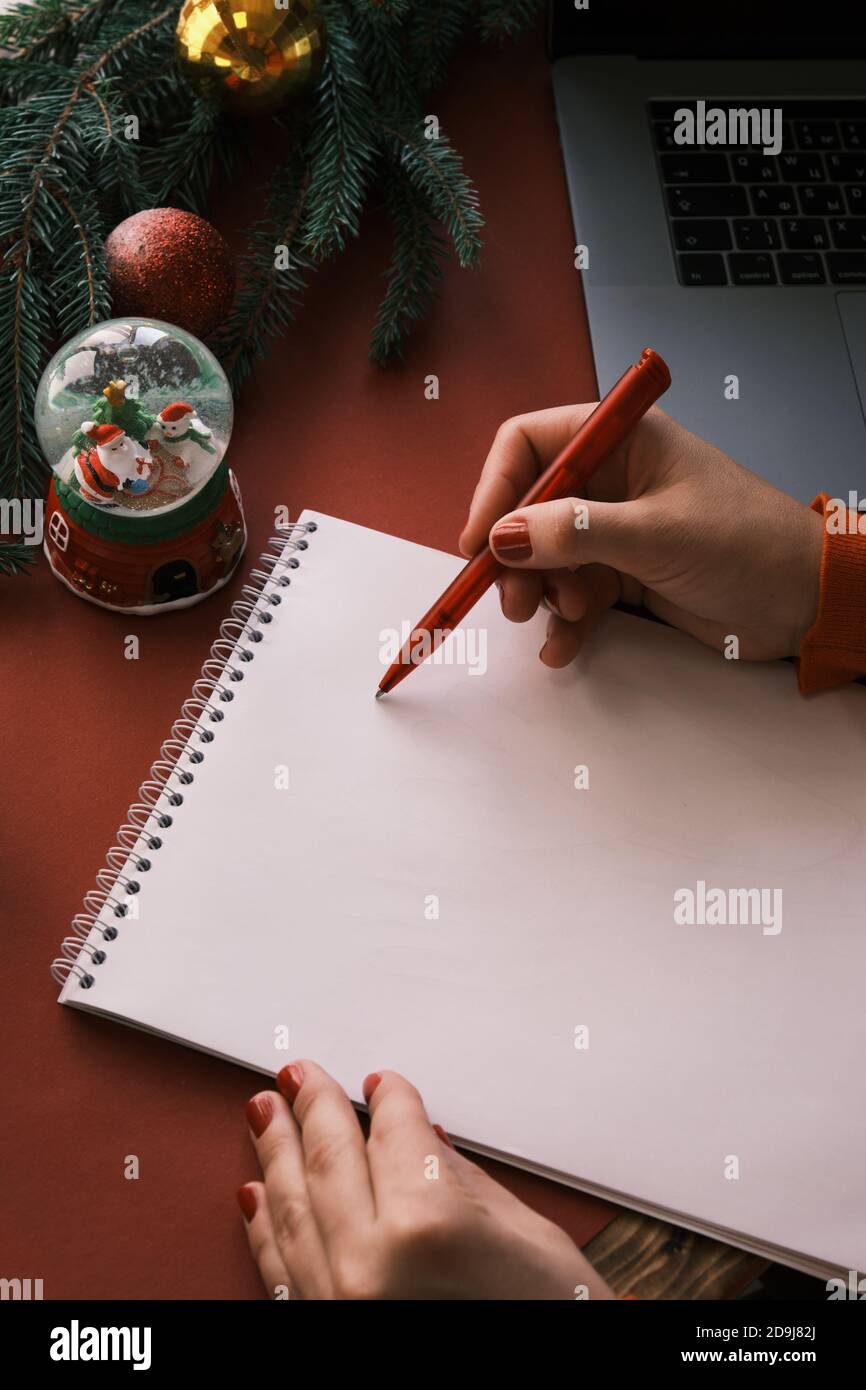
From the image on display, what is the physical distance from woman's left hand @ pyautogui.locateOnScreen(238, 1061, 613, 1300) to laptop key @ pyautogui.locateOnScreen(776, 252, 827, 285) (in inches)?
26.3

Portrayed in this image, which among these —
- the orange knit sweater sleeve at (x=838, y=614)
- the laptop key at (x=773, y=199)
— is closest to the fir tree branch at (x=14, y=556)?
the orange knit sweater sleeve at (x=838, y=614)

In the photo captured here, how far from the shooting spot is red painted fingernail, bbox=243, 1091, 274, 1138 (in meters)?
0.63

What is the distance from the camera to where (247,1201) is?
62 cm

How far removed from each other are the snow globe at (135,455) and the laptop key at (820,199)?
20.2 inches

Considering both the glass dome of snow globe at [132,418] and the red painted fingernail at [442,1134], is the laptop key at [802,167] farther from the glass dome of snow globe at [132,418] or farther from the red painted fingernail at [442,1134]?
the red painted fingernail at [442,1134]

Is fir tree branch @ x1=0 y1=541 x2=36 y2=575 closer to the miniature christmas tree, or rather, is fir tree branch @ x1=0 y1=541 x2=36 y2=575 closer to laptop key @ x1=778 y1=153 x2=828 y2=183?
the miniature christmas tree

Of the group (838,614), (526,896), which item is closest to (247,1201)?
(526,896)

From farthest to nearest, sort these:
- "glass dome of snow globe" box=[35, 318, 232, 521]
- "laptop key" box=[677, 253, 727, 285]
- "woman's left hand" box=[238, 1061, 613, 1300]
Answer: "laptop key" box=[677, 253, 727, 285] → "glass dome of snow globe" box=[35, 318, 232, 521] → "woman's left hand" box=[238, 1061, 613, 1300]

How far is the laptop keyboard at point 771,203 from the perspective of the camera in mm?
901

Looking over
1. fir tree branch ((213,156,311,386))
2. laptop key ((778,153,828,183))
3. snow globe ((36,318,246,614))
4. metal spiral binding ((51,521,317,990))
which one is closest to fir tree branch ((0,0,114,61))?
fir tree branch ((213,156,311,386))

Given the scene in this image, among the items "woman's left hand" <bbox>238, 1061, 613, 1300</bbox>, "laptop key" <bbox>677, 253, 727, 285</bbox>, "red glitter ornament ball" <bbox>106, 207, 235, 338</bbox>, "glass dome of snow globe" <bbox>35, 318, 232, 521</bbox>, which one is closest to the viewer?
"woman's left hand" <bbox>238, 1061, 613, 1300</bbox>

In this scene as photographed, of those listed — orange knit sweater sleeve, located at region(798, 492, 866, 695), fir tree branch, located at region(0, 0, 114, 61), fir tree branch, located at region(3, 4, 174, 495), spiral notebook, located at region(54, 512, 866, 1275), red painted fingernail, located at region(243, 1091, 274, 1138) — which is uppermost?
fir tree branch, located at region(0, 0, 114, 61)

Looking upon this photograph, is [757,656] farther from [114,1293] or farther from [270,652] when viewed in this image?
[114,1293]
